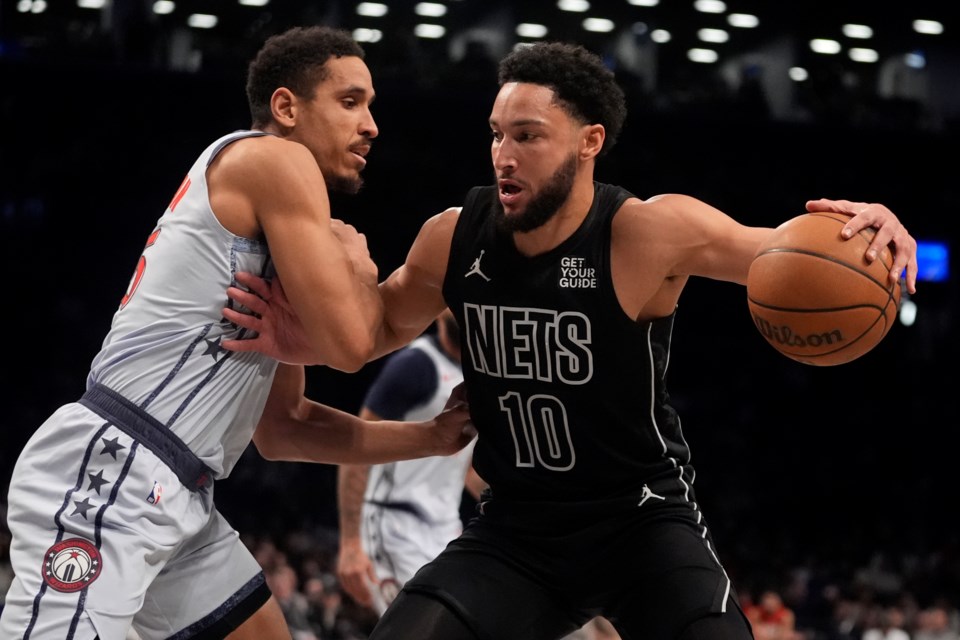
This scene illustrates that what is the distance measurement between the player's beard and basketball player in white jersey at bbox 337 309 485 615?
2180 millimetres

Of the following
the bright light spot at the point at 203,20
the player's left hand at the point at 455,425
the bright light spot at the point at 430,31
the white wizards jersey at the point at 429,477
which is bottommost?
the bright light spot at the point at 430,31

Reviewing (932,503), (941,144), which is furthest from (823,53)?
(932,503)

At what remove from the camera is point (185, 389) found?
10.4 feet

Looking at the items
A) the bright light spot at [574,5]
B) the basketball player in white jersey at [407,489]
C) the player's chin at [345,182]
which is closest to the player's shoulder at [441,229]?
the player's chin at [345,182]

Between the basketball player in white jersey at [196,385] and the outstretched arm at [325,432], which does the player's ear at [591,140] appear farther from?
the outstretched arm at [325,432]

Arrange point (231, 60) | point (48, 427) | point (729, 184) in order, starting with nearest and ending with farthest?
point (48, 427)
point (231, 60)
point (729, 184)

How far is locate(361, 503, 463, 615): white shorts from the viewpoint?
5.70 metres

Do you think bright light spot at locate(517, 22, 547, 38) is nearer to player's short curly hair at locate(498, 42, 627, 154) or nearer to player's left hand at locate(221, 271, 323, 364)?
player's short curly hair at locate(498, 42, 627, 154)

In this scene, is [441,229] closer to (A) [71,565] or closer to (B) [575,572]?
(B) [575,572]

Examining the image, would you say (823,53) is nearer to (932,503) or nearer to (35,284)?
(932,503)

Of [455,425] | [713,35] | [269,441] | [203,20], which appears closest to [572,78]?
[455,425]

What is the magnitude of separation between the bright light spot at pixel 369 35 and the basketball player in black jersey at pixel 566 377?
15651mm

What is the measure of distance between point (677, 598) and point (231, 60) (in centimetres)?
1564

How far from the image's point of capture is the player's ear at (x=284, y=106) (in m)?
3.49
